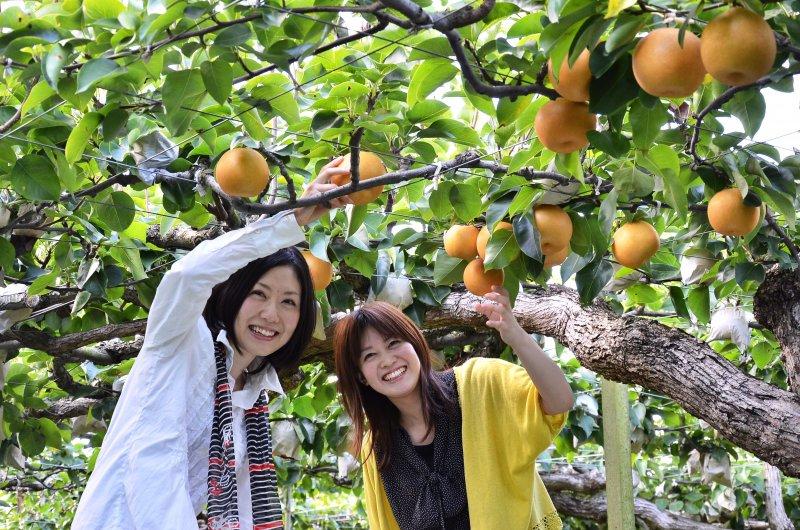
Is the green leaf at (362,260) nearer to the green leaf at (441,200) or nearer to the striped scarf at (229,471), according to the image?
the green leaf at (441,200)

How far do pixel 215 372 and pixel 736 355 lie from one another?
250cm

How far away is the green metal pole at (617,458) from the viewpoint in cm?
287

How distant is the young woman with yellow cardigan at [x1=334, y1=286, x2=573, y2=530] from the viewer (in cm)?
181

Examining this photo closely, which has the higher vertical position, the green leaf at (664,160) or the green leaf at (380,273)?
the green leaf at (664,160)

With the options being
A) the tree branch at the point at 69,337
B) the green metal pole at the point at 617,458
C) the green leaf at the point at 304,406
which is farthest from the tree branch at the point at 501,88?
the green leaf at the point at 304,406

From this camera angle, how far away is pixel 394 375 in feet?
6.36

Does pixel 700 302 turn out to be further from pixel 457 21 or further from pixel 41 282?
pixel 41 282

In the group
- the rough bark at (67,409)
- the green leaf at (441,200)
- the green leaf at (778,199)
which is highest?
the green leaf at (441,200)

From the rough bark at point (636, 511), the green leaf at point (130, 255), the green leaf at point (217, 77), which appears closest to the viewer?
the green leaf at point (217, 77)

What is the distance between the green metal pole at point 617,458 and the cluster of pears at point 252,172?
5.21 feet

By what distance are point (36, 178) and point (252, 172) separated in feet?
1.39

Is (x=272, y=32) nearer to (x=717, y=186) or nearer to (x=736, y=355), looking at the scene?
(x=717, y=186)

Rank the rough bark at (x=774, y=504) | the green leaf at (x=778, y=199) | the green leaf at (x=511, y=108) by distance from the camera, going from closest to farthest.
→ the green leaf at (x=511, y=108), the green leaf at (x=778, y=199), the rough bark at (x=774, y=504)

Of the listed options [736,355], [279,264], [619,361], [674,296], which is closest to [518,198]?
[279,264]
